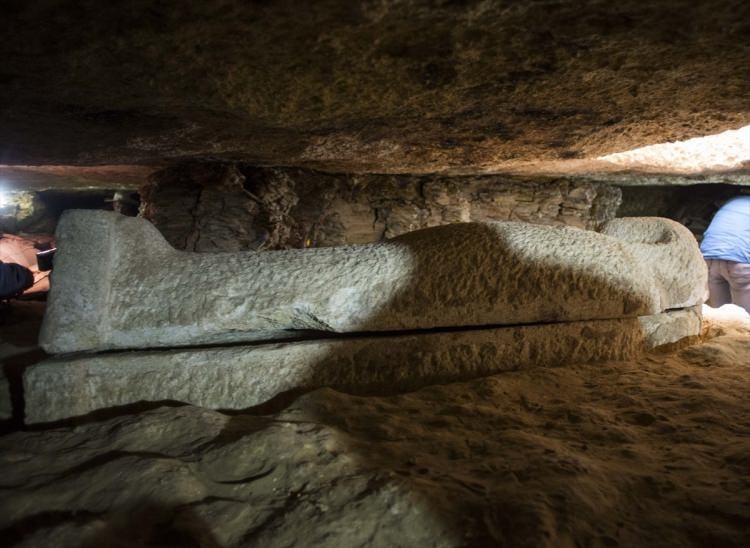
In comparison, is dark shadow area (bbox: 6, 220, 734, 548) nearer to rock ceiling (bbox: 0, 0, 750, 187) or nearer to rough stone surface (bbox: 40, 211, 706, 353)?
rough stone surface (bbox: 40, 211, 706, 353)

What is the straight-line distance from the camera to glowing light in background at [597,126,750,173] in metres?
3.11

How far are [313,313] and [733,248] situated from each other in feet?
10.1

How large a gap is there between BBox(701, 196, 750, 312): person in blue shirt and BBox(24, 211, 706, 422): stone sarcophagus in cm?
177

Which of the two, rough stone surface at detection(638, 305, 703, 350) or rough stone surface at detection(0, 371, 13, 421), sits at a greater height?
rough stone surface at detection(638, 305, 703, 350)

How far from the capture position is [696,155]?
336cm

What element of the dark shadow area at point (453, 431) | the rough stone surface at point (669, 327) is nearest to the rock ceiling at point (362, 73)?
the dark shadow area at point (453, 431)

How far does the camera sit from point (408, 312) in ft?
5.05

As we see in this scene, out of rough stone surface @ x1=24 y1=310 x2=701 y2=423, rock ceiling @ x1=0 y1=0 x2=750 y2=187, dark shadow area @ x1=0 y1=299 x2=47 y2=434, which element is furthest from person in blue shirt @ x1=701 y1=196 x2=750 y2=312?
dark shadow area @ x1=0 y1=299 x2=47 y2=434

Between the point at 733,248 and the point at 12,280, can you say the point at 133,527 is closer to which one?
the point at 12,280

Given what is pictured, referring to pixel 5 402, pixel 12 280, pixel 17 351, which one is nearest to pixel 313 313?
pixel 5 402

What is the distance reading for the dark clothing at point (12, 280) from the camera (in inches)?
121

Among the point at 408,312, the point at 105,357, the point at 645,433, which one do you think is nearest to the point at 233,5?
the point at 408,312

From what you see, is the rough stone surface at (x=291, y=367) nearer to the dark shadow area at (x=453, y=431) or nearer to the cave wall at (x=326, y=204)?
the dark shadow area at (x=453, y=431)

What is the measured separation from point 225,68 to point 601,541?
159 centimetres
